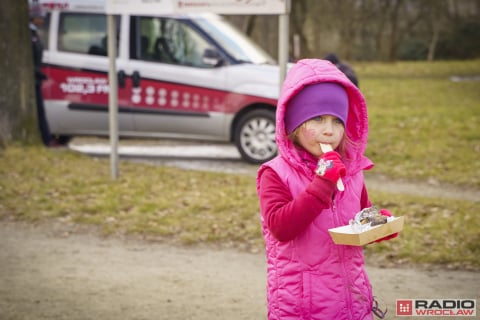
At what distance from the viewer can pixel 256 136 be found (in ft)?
35.4

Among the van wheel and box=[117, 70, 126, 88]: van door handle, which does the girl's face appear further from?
box=[117, 70, 126, 88]: van door handle

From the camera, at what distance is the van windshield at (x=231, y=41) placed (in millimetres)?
10906

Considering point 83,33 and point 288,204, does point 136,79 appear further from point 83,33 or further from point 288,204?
point 288,204

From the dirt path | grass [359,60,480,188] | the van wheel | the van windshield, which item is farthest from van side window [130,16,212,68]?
the dirt path

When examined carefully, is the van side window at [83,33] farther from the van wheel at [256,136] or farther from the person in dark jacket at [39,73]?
the van wheel at [256,136]

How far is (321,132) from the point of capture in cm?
300

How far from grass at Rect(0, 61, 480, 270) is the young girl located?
11.4 ft

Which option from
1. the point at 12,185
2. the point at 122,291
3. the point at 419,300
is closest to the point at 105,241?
Result: the point at 122,291


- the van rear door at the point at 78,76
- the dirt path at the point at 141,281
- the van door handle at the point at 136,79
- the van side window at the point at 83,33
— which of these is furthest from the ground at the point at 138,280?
the van side window at the point at 83,33

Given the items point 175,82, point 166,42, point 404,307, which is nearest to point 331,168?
point 404,307

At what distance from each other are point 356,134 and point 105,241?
4.32 m

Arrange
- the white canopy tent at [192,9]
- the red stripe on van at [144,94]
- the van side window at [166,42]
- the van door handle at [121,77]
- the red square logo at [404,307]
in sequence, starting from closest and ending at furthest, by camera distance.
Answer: the red square logo at [404,307] < the white canopy tent at [192,9] < the red stripe on van at [144,94] < the van side window at [166,42] < the van door handle at [121,77]

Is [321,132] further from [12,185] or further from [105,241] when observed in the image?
[12,185]

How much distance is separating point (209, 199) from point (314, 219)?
5.40m
